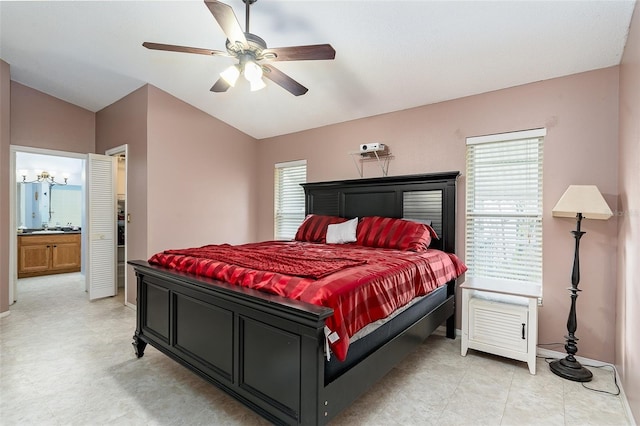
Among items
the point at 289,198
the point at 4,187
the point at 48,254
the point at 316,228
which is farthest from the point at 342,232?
the point at 48,254

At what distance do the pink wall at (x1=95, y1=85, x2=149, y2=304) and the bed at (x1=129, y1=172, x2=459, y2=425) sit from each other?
64.0 inches

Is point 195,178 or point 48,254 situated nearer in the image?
point 195,178

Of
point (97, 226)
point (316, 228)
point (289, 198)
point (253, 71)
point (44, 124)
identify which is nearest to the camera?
point (253, 71)

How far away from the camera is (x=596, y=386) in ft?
7.76

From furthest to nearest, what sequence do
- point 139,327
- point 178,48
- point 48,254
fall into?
point 48,254
point 139,327
point 178,48

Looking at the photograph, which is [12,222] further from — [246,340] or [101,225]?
[246,340]

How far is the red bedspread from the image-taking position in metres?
1.61

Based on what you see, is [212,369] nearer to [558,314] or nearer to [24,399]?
[24,399]

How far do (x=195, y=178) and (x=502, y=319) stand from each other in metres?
4.14

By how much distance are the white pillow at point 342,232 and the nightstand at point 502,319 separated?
4.35 feet

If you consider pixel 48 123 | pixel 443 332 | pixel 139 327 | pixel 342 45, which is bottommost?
pixel 443 332

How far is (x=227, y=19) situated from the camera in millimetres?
1912

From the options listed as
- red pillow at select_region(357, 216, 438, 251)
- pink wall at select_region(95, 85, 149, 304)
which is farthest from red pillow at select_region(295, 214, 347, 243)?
pink wall at select_region(95, 85, 149, 304)

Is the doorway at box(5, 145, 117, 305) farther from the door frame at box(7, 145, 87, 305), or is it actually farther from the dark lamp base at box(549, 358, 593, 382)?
the dark lamp base at box(549, 358, 593, 382)
